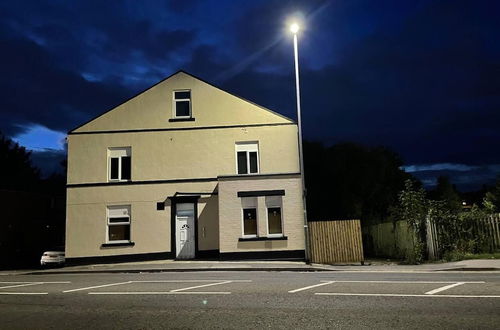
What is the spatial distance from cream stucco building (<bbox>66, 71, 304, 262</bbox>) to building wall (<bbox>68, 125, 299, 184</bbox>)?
0.18 ft

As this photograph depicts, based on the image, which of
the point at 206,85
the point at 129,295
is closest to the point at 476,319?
the point at 129,295

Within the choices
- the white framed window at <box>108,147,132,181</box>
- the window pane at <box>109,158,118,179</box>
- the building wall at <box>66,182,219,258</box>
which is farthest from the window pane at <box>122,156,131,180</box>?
the building wall at <box>66,182,219,258</box>

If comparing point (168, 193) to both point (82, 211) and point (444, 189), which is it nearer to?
point (82, 211)

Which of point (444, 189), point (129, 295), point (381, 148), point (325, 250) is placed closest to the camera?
point (129, 295)

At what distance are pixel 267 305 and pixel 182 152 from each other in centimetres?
1682

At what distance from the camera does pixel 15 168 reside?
43.2 m

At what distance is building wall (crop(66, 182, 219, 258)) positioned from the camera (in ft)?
76.3

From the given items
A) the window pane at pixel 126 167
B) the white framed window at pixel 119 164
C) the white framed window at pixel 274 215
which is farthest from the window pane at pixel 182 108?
the white framed window at pixel 274 215

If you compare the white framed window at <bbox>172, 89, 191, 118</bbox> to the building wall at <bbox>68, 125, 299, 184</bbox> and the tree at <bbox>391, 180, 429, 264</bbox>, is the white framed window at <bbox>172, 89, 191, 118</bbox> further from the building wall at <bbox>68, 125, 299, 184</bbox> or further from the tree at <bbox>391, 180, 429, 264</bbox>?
the tree at <bbox>391, 180, 429, 264</bbox>

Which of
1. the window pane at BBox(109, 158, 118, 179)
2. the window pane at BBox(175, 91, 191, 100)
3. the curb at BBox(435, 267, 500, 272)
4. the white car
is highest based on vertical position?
the window pane at BBox(175, 91, 191, 100)

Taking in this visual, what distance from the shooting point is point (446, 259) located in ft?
58.9

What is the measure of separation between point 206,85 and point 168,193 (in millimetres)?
6369

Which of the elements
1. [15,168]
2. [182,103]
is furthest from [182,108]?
[15,168]

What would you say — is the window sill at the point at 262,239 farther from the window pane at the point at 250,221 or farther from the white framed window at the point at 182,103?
the white framed window at the point at 182,103
